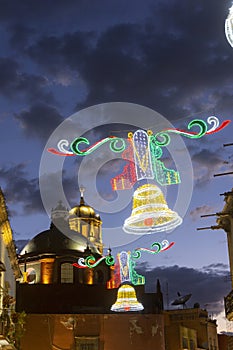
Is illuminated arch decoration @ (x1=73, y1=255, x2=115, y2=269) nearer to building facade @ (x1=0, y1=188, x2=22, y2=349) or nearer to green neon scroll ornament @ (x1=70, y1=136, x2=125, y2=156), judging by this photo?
building facade @ (x1=0, y1=188, x2=22, y2=349)

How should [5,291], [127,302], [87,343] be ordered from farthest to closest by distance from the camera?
[87,343]
[127,302]
[5,291]

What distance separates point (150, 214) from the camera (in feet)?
50.2

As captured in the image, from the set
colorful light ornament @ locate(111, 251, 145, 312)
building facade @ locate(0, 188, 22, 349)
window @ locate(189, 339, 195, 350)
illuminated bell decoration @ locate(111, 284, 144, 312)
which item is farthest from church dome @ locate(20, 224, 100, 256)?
building facade @ locate(0, 188, 22, 349)

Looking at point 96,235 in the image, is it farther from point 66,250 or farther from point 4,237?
point 4,237

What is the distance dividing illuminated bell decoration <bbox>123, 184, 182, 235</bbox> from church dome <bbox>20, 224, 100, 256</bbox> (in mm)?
32835

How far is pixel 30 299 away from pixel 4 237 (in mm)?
19880

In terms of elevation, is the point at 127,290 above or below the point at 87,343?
above

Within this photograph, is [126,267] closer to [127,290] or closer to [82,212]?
[127,290]

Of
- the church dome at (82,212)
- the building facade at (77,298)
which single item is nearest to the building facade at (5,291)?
the building facade at (77,298)

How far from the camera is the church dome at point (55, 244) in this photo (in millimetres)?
48281

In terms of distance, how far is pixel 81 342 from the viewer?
37.0 metres

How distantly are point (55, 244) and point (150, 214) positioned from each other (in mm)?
34377

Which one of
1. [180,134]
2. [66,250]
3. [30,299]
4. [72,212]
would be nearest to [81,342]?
[30,299]

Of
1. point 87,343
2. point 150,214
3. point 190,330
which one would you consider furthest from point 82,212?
point 150,214
